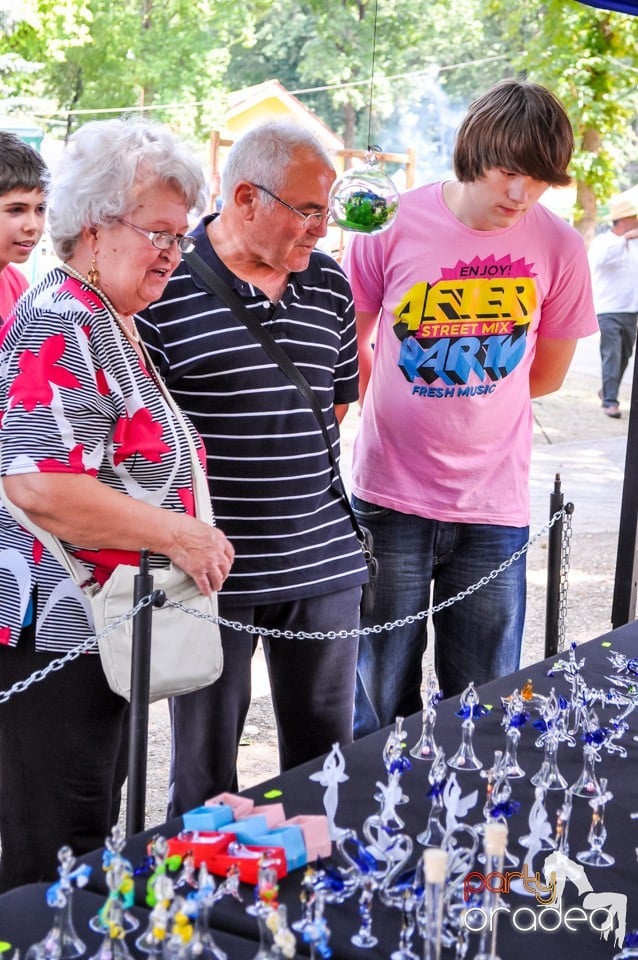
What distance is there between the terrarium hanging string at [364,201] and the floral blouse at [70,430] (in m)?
0.67

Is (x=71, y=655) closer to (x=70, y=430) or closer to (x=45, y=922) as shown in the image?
(x=70, y=430)

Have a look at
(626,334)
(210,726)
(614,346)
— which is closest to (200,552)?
(210,726)

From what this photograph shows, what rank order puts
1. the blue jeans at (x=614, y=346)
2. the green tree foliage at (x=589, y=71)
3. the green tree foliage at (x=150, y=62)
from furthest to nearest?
the green tree foliage at (x=150, y=62)
the blue jeans at (x=614, y=346)
the green tree foliage at (x=589, y=71)

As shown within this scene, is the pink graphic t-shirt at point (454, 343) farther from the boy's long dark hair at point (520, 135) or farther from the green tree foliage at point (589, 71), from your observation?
the green tree foliage at point (589, 71)

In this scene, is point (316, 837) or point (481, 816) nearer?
point (316, 837)

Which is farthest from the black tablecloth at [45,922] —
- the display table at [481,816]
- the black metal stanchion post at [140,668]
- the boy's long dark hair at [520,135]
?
the boy's long dark hair at [520,135]

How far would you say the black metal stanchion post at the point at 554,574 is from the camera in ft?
10.3

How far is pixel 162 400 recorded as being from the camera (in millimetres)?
2031

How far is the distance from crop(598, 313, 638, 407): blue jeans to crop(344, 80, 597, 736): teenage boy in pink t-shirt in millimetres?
8184

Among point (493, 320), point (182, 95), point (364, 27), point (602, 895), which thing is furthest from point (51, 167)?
point (364, 27)

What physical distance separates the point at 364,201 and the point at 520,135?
374mm

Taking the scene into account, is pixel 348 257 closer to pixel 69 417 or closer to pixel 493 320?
pixel 493 320

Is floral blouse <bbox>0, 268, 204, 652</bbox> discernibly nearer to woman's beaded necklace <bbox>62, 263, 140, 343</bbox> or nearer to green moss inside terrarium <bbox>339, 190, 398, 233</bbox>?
woman's beaded necklace <bbox>62, 263, 140, 343</bbox>

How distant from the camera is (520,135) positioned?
2.54m
